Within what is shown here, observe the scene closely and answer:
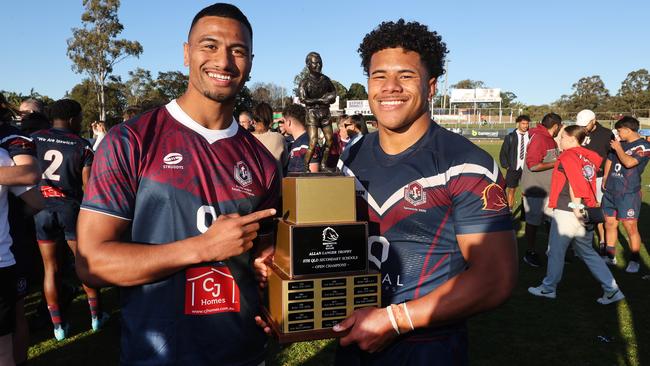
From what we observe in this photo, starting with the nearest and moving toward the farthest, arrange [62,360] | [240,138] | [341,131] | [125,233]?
1. [125,233]
2. [240,138]
3. [62,360]
4. [341,131]

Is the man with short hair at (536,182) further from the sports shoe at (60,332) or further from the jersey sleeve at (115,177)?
the jersey sleeve at (115,177)

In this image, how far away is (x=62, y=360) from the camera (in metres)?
4.53

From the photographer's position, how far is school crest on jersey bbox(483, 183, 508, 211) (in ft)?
6.46

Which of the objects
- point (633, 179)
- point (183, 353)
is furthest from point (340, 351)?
point (633, 179)

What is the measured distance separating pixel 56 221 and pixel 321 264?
4.22m

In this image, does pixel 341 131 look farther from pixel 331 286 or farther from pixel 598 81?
pixel 598 81

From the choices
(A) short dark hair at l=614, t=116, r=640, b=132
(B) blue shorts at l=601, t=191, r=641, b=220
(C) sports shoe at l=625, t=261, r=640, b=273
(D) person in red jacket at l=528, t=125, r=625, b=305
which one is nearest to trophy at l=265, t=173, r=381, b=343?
(D) person in red jacket at l=528, t=125, r=625, b=305

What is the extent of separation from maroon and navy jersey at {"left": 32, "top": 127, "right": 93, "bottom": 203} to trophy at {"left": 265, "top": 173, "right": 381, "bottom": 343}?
4.12m

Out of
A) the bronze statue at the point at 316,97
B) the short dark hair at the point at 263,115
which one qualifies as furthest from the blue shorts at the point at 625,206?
the short dark hair at the point at 263,115

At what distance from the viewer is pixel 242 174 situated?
2252 millimetres

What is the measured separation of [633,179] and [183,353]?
789cm

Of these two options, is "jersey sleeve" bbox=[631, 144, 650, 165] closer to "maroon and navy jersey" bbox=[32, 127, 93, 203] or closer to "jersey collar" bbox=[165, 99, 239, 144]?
"jersey collar" bbox=[165, 99, 239, 144]

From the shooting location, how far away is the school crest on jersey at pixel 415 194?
212 cm

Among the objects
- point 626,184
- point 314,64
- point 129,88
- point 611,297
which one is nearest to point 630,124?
point 626,184
